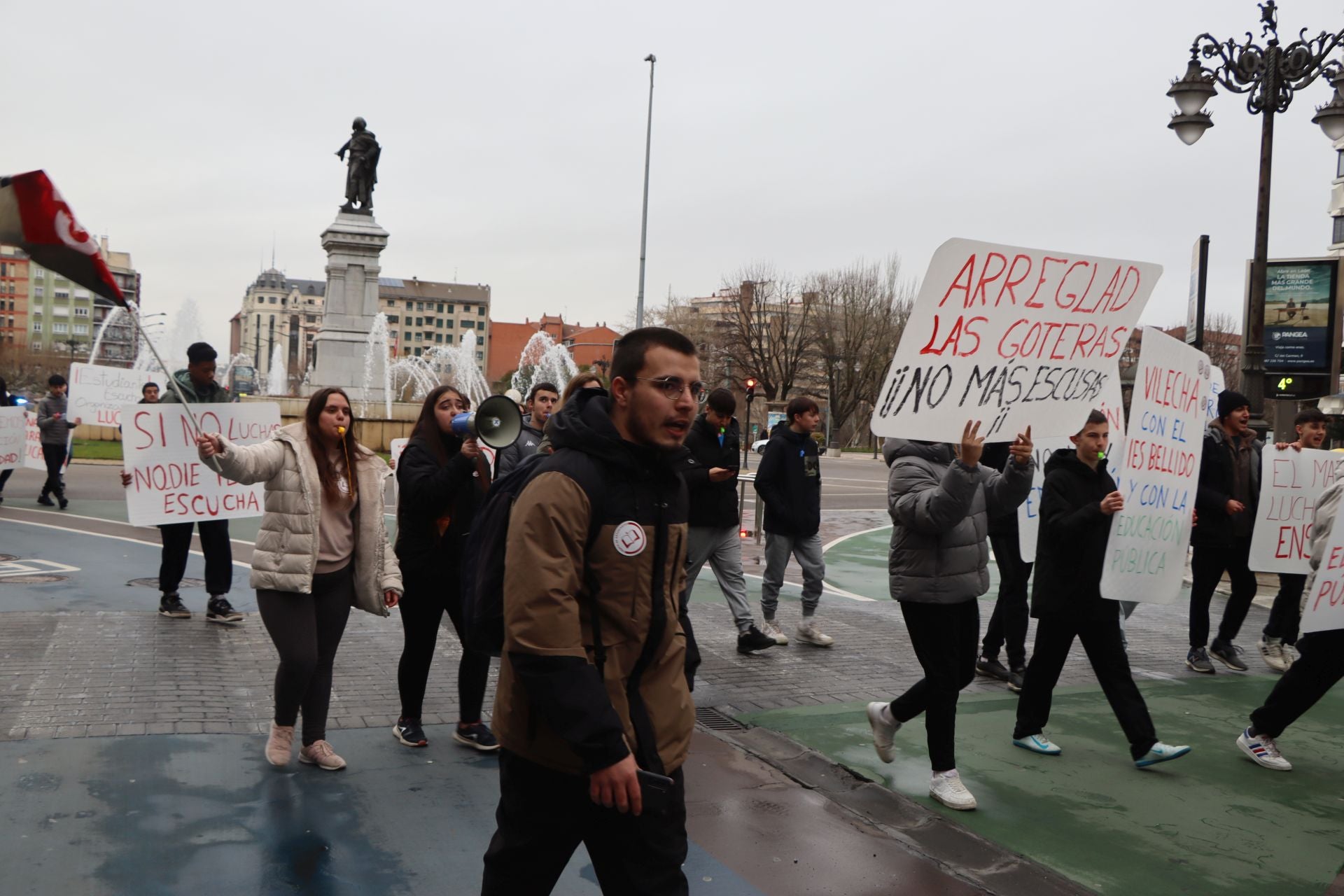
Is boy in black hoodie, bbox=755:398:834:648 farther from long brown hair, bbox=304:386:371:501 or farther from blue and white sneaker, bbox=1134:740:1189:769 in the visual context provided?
long brown hair, bbox=304:386:371:501

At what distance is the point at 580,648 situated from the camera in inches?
102

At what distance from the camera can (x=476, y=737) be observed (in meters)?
5.78

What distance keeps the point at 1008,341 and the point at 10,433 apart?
1346 cm

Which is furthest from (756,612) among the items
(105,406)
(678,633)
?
(105,406)

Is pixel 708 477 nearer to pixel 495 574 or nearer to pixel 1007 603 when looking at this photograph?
pixel 1007 603

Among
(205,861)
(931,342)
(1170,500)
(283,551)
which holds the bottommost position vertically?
(205,861)

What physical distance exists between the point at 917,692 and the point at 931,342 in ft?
5.38

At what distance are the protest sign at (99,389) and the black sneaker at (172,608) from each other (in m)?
7.03

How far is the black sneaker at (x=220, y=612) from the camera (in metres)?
8.45

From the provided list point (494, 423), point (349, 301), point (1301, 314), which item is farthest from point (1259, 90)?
point (349, 301)

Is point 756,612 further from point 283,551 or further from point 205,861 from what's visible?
point 205,861

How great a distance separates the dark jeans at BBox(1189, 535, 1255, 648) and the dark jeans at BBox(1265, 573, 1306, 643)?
9.0 inches

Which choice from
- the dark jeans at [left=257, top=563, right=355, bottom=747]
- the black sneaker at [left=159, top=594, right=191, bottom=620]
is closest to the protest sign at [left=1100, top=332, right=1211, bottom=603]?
the dark jeans at [left=257, top=563, right=355, bottom=747]

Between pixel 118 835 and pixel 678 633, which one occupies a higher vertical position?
pixel 678 633
